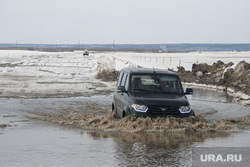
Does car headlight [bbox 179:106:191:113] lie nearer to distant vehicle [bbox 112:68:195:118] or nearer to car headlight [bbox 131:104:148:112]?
distant vehicle [bbox 112:68:195:118]

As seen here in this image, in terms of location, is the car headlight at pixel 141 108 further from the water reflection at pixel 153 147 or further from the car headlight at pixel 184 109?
the car headlight at pixel 184 109

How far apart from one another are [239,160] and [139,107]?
4.01 metres

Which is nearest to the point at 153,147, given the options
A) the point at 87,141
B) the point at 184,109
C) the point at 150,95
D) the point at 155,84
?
the point at 87,141

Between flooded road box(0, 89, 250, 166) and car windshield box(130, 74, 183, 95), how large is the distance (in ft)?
4.33

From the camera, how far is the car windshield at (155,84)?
14.1m

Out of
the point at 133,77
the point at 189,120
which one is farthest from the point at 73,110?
the point at 189,120

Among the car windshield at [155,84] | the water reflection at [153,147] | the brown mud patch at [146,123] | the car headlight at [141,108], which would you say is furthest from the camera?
the car windshield at [155,84]

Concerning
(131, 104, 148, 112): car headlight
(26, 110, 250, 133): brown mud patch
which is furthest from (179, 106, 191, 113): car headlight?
(131, 104, 148, 112): car headlight

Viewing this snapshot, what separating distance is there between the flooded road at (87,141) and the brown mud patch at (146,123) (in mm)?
69

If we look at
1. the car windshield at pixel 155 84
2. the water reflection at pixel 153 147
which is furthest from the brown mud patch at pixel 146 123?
the car windshield at pixel 155 84

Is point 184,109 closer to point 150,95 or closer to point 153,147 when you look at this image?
point 150,95

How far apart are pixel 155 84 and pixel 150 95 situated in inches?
26.2

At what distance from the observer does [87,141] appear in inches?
474

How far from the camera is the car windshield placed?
556 inches
